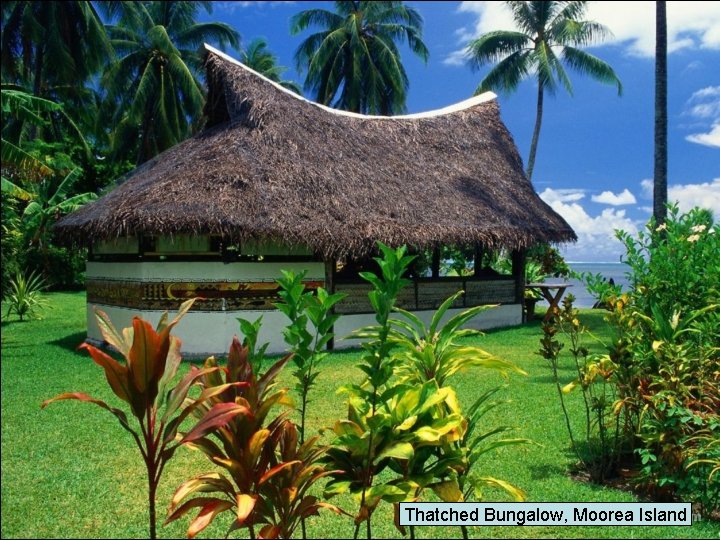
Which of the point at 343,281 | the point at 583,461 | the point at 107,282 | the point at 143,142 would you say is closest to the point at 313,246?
the point at 343,281

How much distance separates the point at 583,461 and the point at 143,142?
20.4 meters

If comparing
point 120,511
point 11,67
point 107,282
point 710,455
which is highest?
point 11,67

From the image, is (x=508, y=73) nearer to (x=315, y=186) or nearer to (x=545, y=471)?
(x=315, y=186)

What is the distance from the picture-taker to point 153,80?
71.4ft

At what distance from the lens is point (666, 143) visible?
11.0 meters

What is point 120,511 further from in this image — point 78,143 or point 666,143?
point 78,143

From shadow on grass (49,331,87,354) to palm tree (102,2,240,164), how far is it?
1102cm

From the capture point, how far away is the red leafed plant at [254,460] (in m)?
2.26

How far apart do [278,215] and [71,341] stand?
4958 mm

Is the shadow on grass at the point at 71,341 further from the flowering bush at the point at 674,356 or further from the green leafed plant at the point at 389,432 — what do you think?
the green leafed plant at the point at 389,432

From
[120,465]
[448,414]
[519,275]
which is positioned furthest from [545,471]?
[519,275]

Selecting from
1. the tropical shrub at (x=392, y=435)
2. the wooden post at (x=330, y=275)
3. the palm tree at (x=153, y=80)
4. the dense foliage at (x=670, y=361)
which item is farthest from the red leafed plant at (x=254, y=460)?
the palm tree at (x=153, y=80)

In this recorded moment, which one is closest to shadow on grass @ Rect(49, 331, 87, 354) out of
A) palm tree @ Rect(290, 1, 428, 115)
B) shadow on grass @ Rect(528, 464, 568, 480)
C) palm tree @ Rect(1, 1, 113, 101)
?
shadow on grass @ Rect(528, 464, 568, 480)

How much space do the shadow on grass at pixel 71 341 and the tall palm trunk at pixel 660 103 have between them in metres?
10.1
